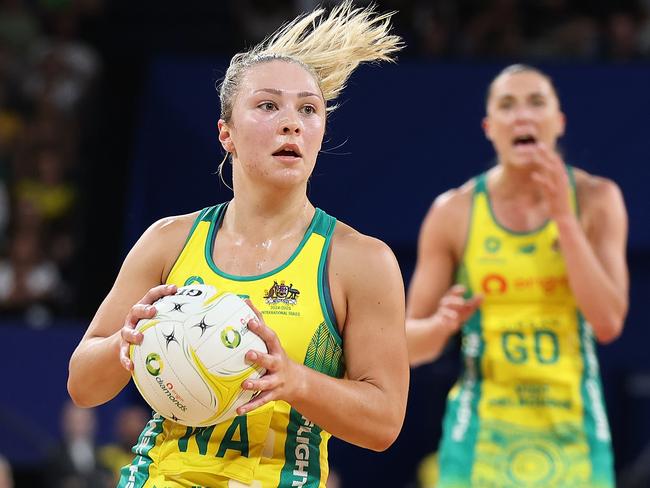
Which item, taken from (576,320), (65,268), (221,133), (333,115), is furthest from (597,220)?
(65,268)

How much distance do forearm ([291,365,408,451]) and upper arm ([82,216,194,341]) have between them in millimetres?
642

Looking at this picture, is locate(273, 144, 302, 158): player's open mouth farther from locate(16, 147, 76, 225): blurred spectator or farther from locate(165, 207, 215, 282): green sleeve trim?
locate(16, 147, 76, 225): blurred spectator

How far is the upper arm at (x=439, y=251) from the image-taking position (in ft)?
17.0

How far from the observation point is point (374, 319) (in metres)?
3.26

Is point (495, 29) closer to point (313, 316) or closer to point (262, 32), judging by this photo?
point (262, 32)

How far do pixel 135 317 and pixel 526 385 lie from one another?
2402 mm

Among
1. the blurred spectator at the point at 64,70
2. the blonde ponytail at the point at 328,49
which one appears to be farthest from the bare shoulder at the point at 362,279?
the blurred spectator at the point at 64,70

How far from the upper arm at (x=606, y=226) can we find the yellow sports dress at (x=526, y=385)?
0.15 meters

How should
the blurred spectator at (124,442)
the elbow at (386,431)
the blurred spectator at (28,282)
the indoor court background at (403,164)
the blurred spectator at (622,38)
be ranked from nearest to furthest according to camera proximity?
1. the elbow at (386,431)
2. the blurred spectator at (124,442)
3. the indoor court background at (403,164)
4. the blurred spectator at (28,282)
5. the blurred spectator at (622,38)

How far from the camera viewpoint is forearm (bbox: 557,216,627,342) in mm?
4758

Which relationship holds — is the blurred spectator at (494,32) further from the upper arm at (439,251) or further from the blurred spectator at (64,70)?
the upper arm at (439,251)

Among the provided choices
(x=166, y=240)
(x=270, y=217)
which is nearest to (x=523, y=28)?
(x=270, y=217)

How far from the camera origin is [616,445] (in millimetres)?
9781

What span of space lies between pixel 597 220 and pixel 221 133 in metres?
2.01
